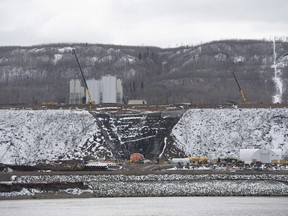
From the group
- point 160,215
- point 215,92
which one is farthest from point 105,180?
point 215,92

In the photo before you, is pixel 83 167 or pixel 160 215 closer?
pixel 160 215

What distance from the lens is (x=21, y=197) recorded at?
70.2 metres

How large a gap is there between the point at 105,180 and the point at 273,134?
3035cm

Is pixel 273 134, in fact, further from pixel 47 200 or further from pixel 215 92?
pixel 215 92

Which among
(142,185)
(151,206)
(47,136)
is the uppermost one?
(47,136)

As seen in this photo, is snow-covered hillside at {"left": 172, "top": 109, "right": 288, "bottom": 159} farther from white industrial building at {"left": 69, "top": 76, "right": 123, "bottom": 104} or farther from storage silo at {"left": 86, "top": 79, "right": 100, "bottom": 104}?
storage silo at {"left": 86, "top": 79, "right": 100, "bottom": 104}

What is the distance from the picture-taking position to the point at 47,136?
100 meters

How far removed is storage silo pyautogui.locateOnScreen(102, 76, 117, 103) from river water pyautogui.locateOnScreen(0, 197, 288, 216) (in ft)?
224

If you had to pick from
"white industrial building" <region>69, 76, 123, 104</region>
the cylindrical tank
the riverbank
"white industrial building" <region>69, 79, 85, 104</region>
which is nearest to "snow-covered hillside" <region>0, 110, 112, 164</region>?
the cylindrical tank

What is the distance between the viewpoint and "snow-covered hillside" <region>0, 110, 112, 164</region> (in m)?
95.6

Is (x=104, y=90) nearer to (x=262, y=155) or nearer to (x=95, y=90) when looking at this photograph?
(x=95, y=90)

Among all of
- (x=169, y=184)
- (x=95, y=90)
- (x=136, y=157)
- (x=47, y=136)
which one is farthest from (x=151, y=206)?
(x=95, y=90)

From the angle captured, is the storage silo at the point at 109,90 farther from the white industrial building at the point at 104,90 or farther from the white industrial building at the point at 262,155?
the white industrial building at the point at 262,155

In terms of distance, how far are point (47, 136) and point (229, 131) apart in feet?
77.1
